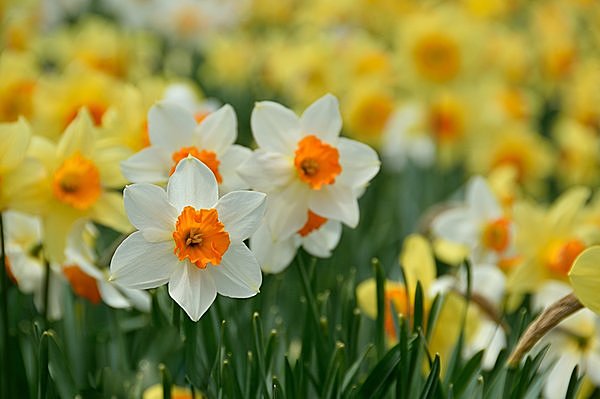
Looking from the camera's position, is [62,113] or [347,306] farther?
[62,113]

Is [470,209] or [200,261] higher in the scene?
[200,261]

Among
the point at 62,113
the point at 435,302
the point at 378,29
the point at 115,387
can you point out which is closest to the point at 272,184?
the point at 435,302

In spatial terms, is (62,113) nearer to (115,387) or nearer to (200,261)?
(115,387)

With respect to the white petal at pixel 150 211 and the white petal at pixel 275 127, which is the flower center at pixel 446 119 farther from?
the white petal at pixel 150 211

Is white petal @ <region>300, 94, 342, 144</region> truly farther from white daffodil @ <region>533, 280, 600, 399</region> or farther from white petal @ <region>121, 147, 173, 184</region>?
white daffodil @ <region>533, 280, 600, 399</region>

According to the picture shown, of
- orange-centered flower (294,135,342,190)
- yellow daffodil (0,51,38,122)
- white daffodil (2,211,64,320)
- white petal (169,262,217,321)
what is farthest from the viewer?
yellow daffodil (0,51,38,122)

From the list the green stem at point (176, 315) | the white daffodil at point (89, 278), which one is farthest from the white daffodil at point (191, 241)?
the white daffodil at point (89, 278)

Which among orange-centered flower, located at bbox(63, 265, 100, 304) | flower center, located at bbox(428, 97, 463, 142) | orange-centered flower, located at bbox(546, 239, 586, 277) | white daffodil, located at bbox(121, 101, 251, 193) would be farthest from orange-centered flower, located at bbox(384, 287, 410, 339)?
flower center, located at bbox(428, 97, 463, 142)
